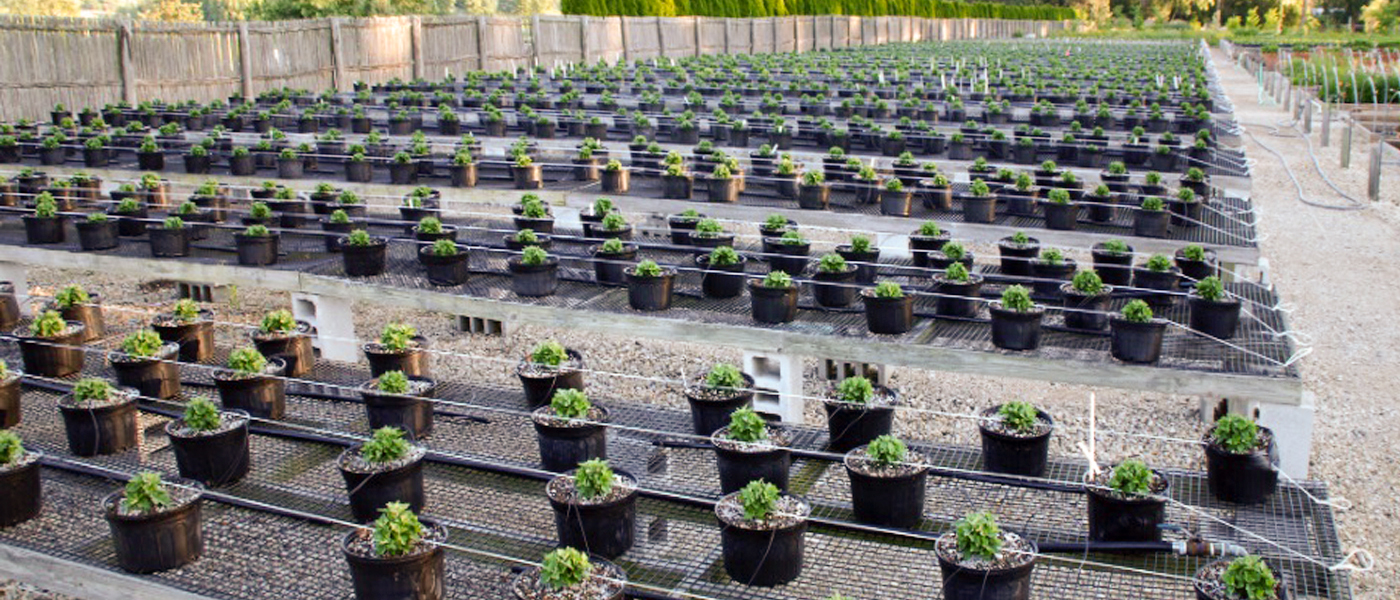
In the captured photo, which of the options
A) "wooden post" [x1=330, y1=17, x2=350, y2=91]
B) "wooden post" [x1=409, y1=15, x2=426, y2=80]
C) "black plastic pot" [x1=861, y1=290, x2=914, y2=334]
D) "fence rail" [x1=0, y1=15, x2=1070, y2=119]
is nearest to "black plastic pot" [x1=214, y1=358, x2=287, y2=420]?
"black plastic pot" [x1=861, y1=290, x2=914, y2=334]

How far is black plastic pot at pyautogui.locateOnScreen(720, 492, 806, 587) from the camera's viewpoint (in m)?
5.23

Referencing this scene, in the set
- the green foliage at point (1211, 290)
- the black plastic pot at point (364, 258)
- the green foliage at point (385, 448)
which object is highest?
the black plastic pot at point (364, 258)

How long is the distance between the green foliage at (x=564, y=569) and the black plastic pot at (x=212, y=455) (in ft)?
8.57

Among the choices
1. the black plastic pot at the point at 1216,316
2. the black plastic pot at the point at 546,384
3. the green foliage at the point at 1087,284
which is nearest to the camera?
the black plastic pot at the point at 546,384

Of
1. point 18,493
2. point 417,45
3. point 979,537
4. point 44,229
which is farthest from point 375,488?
point 417,45

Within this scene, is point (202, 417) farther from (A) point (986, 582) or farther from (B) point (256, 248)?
(B) point (256, 248)

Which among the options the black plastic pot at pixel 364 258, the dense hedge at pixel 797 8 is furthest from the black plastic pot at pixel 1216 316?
the dense hedge at pixel 797 8

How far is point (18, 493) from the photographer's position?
5.95m

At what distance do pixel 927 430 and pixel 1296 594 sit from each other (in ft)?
12.8

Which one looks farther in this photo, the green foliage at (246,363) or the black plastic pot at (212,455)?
the green foliage at (246,363)

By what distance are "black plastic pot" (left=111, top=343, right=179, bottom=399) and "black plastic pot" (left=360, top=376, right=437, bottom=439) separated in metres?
1.58

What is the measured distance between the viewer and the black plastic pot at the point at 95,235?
1128cm

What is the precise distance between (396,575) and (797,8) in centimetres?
5055

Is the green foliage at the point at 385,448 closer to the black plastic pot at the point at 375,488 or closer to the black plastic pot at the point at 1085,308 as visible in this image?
the black plastic pot at the point at 375,488
